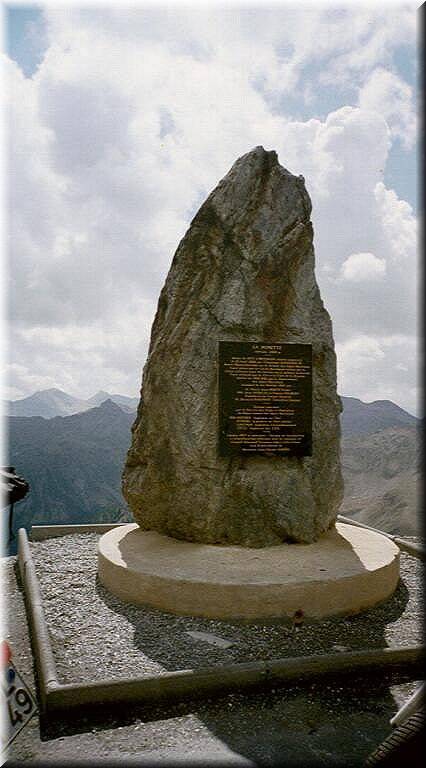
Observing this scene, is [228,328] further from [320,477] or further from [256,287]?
[320,477]

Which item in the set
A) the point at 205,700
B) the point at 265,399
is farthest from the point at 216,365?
the point at 205,700

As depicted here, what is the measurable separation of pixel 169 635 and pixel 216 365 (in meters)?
3.66

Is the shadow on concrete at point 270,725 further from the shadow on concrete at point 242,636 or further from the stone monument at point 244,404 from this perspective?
the stone monument at point 244,404

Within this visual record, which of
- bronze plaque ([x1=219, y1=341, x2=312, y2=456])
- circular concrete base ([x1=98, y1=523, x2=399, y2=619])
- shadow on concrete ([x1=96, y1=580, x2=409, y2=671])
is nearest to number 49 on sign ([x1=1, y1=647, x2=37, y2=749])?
shadow on concrete ([x1=96, y1=580, x2=409, y2=671])

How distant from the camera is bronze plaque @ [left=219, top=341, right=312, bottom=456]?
818 centimetres

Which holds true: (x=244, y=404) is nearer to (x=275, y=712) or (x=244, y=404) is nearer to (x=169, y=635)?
(x=169, y=635)

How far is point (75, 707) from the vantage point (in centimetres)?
478

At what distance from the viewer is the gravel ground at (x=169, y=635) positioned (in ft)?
18.3

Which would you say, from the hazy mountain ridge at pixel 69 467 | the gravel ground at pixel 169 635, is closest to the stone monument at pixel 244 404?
the gravel ground at pixel 169 635

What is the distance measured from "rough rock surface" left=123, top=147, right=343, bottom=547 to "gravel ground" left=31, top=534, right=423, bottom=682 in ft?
5.14

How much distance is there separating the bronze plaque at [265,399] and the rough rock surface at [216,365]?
5.8 inches

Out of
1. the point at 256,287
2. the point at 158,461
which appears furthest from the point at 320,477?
the point at 256,287

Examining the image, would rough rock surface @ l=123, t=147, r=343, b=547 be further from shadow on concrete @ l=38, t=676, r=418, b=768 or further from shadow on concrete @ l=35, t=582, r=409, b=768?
shadow on concrete @ l=38, t=676, r=418, b=768

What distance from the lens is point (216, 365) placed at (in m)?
8.25
